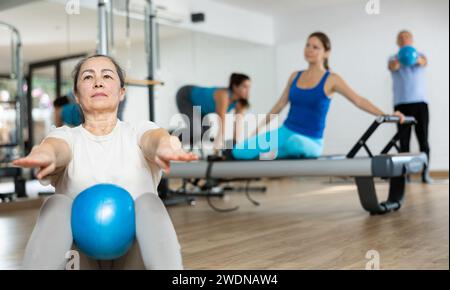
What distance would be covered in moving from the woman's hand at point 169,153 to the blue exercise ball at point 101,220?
9 centimetres

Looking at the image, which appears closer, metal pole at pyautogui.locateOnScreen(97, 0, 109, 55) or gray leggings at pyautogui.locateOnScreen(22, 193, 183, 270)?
gray leggings at pyautogui.locateOnScreen(22, 193, 183, 270)

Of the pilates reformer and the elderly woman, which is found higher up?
the elderly woman

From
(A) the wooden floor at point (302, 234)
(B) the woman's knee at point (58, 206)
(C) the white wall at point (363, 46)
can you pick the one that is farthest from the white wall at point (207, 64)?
(B) the woman's knee at point (58, 206)

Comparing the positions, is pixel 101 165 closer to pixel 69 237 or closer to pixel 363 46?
pixel 69 237

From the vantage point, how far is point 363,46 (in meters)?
1.99

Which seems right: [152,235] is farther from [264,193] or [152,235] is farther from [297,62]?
[264,193]

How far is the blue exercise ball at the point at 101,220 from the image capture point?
0.67m

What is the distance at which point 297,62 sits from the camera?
7.63ft

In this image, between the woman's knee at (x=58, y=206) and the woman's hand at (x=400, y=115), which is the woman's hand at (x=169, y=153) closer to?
the woman's knee at (x=58, y=206)

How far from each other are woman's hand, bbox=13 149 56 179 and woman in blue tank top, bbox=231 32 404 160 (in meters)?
0.52

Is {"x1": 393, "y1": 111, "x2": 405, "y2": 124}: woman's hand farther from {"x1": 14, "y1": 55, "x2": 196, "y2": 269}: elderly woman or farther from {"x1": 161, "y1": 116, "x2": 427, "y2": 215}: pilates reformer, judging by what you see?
{"x1": 14, "y1": 55, "x2": 196, "y2": 269}: elderly woman

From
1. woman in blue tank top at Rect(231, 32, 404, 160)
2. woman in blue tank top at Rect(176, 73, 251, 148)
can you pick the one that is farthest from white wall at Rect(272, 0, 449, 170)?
woman in blue tank top at Rect(176, 73, 251, 148)

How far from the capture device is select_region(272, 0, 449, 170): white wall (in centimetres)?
127

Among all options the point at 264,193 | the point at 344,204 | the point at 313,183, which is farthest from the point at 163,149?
the point at 313,183
